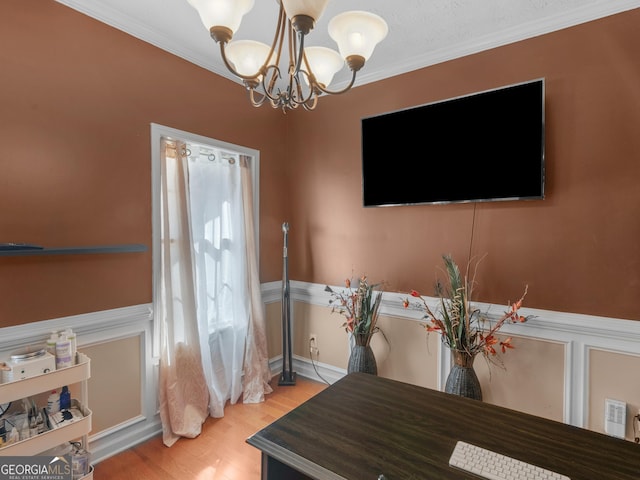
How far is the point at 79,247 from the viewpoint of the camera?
1.77m

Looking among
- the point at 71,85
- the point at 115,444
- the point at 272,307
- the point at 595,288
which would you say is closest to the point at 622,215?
the point at 595,288

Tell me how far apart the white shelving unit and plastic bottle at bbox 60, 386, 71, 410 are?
5 centimetres

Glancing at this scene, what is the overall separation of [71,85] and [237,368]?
7.27 feet

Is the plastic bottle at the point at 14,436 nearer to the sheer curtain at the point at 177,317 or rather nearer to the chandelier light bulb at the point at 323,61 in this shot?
the sheer curtain at the point at 177,317

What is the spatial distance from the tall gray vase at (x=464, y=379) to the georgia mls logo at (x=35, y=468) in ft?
6.71

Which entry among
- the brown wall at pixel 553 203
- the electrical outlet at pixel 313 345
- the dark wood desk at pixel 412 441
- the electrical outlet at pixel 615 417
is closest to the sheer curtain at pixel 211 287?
the electrical outlet at pixel 313 345

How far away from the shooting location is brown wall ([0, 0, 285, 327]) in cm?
160

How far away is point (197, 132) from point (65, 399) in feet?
5.93

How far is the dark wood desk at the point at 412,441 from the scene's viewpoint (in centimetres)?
89

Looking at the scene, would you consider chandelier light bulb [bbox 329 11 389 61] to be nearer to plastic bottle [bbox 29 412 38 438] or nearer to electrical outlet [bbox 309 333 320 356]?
plastic bottle [bbox 29 412 38 438]

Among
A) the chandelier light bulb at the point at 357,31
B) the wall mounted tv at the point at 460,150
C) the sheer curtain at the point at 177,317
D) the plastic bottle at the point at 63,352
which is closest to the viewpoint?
the chandelier light bulb at the point at 357,31

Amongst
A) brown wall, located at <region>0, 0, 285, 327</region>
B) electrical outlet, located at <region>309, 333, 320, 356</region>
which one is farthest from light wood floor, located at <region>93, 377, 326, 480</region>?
brown wall, located at <region>0, 0, 285, 327</region>

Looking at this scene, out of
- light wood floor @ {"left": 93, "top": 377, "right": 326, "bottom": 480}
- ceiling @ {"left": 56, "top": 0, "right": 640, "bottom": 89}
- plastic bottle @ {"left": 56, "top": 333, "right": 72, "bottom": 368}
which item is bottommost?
light wood floor @ {"left": 93, "top": 377, "right": 326, "bottom": 480}

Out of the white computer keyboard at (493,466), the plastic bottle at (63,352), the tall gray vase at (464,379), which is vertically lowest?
the tall gray vase at (464,379)
